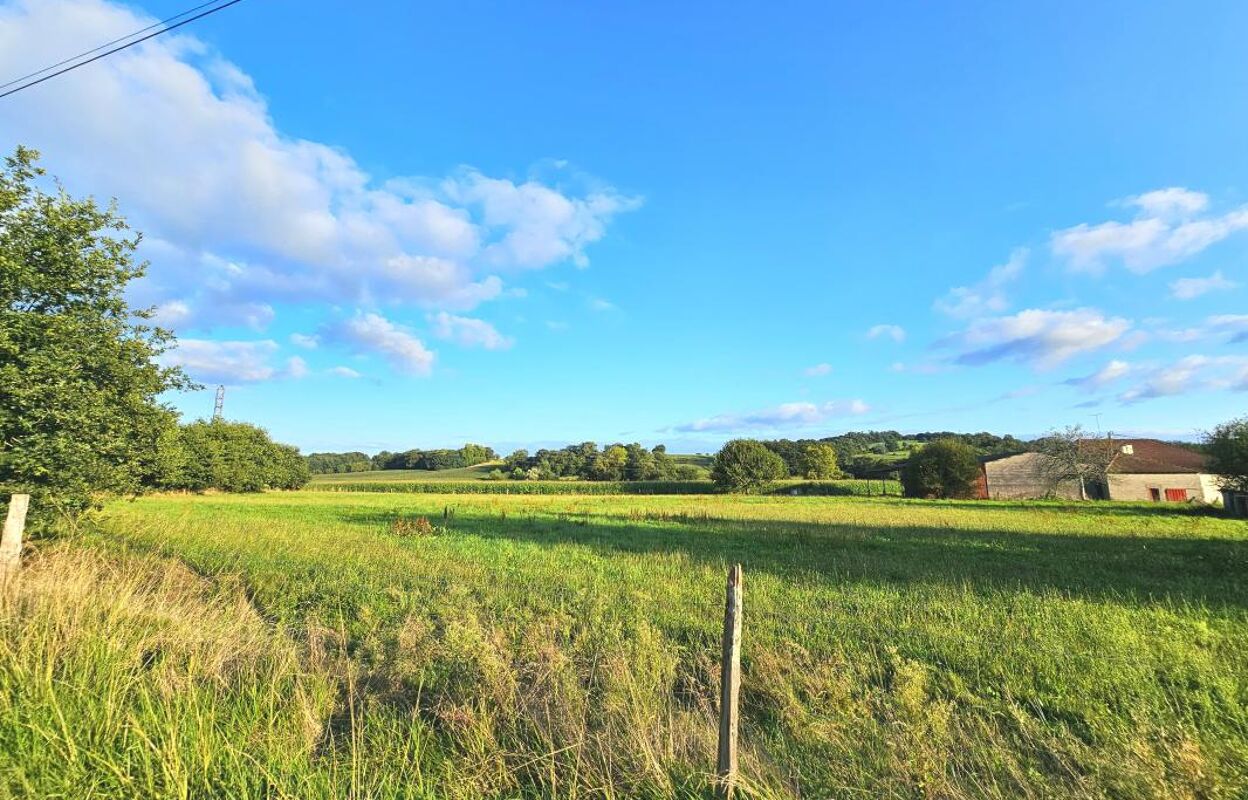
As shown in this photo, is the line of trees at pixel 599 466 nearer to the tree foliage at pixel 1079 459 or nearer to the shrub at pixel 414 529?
the tree foliage at pixel 1079 459

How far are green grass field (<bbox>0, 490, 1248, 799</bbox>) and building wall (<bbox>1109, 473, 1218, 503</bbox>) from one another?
5537 cm

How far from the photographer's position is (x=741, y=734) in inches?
182

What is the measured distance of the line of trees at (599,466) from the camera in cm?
11600

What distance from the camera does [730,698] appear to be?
11.1 ft

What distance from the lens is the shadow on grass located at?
11312 millimetres

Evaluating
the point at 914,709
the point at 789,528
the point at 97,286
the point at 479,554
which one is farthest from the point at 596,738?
the point at 789,528

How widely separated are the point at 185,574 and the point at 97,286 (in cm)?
601

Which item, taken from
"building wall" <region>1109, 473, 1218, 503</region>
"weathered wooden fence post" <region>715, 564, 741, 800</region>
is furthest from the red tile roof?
"weathered wooden fence post" <region>715, 564, 741, 800</region>

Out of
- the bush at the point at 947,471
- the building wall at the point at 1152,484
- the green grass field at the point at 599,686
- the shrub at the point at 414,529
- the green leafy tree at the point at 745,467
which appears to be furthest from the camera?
the green leafy tree at the point at 745,467

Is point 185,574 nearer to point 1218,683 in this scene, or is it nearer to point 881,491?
point 1218,683

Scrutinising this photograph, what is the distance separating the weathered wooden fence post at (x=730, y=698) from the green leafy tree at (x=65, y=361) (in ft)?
39.1

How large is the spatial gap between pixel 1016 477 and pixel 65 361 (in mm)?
73918

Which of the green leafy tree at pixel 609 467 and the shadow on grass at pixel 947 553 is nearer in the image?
the shadow on grass at pixel 947 553

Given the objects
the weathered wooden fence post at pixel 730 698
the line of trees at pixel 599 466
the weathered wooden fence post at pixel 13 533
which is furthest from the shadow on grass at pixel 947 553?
the line of trees at pixel 599 466
